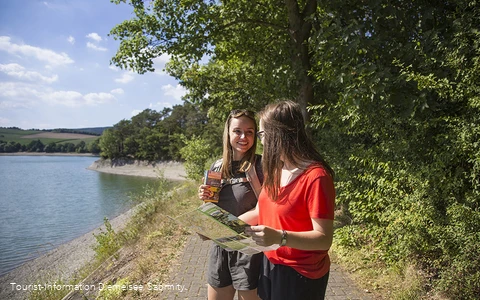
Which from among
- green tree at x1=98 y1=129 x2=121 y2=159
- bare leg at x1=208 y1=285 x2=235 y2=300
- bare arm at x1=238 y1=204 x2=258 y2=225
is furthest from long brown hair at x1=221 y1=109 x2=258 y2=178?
green tree at x1=98 y1=129 x2=121 y2=159

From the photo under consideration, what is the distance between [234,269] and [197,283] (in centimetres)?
272

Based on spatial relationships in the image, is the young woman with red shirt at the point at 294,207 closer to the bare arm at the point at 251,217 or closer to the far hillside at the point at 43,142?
the bare arm at the point at 251,217

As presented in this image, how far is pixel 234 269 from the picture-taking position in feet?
7.67

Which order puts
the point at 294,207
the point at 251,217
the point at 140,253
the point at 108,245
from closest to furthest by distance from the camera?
1. the point at 294,207
2. the point at 251,217
3. the point at 140,253
4. the point at 108,245

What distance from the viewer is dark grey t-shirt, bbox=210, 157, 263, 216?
94.5 inches

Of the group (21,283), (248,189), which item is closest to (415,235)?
(248,189)

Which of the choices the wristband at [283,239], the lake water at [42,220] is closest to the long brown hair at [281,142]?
the wristband at [283,239]

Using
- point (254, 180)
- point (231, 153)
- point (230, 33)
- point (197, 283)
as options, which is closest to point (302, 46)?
point (230, 33)

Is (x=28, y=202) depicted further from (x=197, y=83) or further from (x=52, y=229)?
(x=197, y=83)

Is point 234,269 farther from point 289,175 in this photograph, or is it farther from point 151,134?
point 151,134

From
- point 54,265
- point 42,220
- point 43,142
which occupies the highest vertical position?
point 43,142

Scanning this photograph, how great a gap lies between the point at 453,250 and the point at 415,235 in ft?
1.30

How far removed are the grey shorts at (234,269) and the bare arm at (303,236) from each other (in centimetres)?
80

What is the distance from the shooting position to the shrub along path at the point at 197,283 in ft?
14.0
